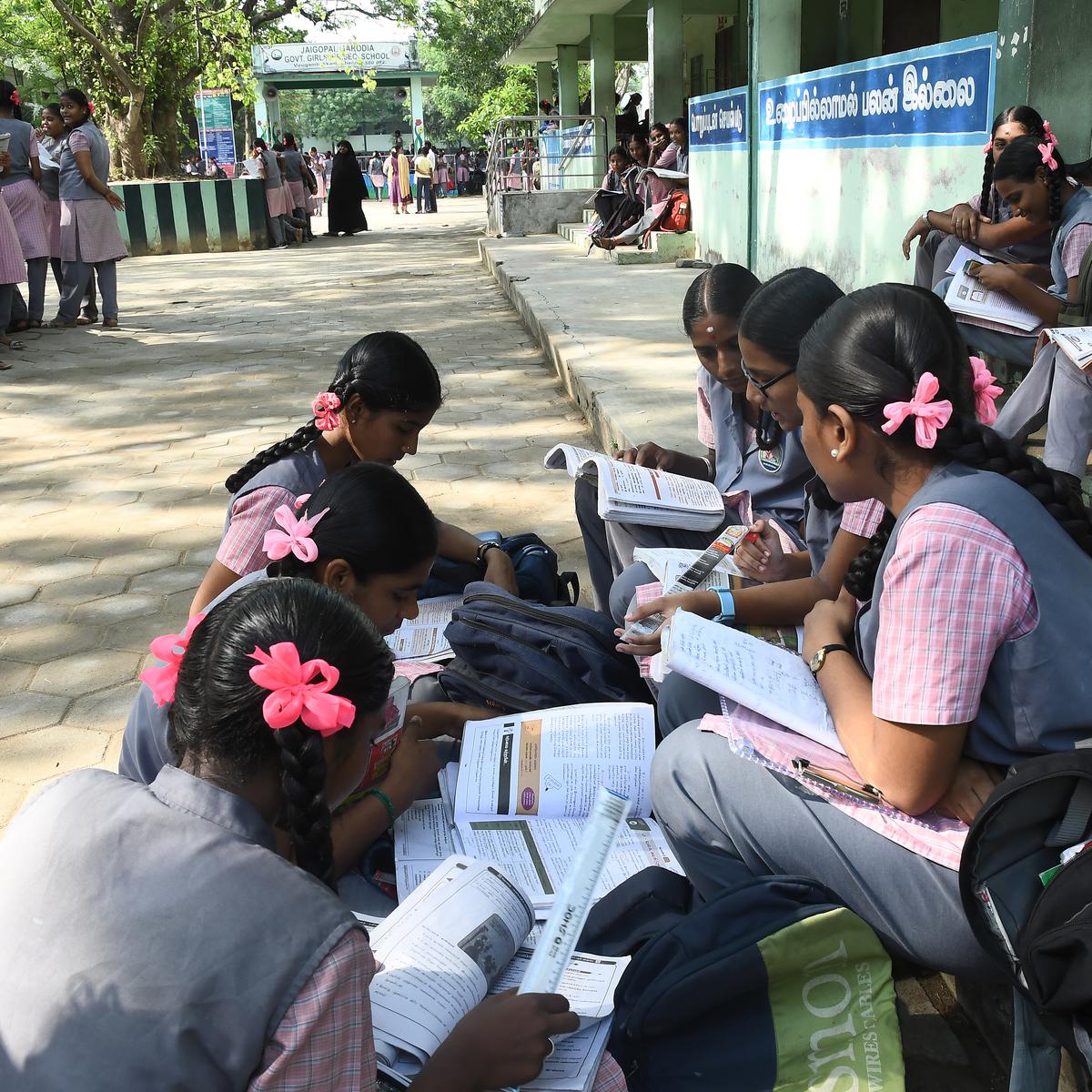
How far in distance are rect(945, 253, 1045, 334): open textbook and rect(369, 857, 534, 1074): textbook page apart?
2816mm

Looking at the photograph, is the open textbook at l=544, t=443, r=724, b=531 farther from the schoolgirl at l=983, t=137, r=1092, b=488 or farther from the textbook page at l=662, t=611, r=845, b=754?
the schoolgirl at l=983, t=137, r=1092, b=488

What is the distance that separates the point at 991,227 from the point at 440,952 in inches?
136

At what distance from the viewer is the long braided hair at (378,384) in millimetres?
2633

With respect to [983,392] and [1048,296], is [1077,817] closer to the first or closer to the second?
[983,392]

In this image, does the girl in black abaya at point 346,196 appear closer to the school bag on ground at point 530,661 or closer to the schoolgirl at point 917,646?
the school bag on ground at point 530,661

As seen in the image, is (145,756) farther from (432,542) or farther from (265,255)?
(265,255)

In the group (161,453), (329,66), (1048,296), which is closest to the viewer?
(1048,296)

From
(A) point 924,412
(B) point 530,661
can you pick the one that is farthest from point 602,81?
(A) point 924,412

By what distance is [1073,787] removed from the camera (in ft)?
4.50

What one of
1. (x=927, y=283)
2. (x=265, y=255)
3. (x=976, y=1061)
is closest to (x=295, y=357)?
(x=927, y=283)

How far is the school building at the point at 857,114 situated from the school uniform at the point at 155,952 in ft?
12.9

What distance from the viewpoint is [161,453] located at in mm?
5566

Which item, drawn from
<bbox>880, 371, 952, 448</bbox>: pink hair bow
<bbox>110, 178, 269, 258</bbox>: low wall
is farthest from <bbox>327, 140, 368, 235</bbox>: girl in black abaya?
<bbox>880, 371, 952, 448</bbox>: pink hair bow

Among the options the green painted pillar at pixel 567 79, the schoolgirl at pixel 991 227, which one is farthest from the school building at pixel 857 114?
the green painted pillar at pixel 567 79
